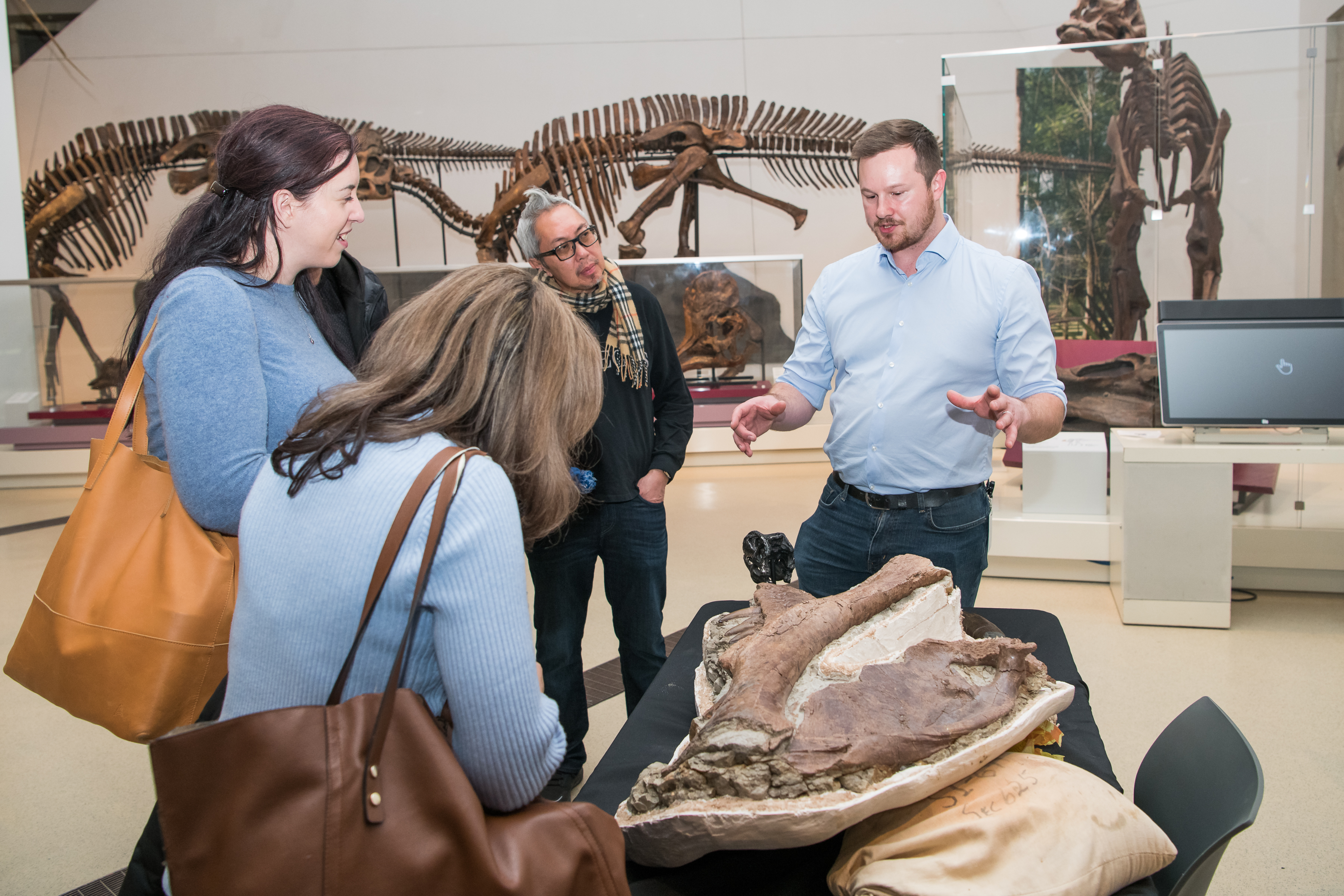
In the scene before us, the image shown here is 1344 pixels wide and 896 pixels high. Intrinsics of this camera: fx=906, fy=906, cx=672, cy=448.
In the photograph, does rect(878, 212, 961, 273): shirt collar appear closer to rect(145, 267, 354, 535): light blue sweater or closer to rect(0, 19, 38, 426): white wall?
rect(145, 267, 354, 535): light blue sweater

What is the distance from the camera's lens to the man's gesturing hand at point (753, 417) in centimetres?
212

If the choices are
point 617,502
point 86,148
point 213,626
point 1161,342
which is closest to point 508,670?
point 213,626

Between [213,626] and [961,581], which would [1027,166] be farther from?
[213,626]

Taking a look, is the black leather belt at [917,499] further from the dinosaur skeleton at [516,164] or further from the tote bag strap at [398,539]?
the dinosaur skeleton at [516,164]

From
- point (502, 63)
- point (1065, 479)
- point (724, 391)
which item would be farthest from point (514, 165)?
point (1065, 479)

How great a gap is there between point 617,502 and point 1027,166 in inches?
180

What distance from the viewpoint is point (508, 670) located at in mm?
998

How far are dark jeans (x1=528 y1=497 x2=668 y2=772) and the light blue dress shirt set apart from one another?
0.58 meters

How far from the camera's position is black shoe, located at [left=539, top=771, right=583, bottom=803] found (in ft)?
8.12

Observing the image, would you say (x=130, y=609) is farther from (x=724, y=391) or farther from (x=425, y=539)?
(x=724, y=391)

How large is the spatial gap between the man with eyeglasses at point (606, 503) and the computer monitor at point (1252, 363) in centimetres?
236

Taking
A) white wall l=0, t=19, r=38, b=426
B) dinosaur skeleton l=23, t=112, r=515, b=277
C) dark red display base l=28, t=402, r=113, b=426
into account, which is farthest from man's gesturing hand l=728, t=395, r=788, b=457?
dark red display base l=28, t=402, r=113, b=426

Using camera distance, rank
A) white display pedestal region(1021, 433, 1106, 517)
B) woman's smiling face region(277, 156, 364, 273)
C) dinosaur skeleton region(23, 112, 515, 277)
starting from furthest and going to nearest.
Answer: dinosaur skeleton region(23, 112, 515, 277), white display pedestal region(1021, 433, 1106, 517), woman's smiling face region(277, 156, 364, 273)

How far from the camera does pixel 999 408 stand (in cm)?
187
